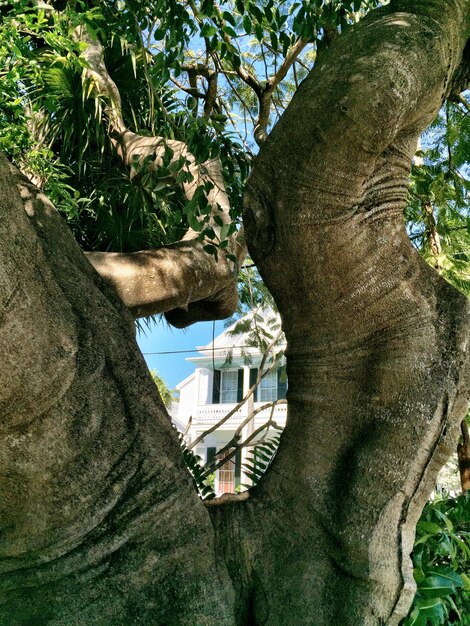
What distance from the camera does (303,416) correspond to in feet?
8.98

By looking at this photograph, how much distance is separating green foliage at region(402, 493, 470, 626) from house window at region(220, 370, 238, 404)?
17.0 m

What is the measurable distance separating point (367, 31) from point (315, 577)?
2.06 metres

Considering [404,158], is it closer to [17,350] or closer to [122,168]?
[17,350]

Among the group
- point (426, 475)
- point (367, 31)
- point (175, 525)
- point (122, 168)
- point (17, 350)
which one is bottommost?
point (175, 525)

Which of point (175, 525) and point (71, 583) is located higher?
point (175, 525)

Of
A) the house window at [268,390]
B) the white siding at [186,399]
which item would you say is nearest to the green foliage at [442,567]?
the house window at [268,390]

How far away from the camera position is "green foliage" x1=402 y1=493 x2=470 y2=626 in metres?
3.22

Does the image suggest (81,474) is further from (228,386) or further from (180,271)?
(228,386)

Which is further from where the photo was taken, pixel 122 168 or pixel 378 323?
pixel 122 168

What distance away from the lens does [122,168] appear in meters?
6.14

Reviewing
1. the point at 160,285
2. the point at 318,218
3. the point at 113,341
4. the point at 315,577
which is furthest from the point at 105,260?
the point at 315,577

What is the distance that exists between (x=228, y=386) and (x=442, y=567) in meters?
→ 18.1

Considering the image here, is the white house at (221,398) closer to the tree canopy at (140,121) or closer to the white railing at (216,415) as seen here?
the white railing at (216,415)

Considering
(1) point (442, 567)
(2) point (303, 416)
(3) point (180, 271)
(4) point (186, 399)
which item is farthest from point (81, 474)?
(4) point (186, 399)
